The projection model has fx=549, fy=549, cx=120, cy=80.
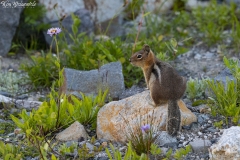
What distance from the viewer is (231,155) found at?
4.87m

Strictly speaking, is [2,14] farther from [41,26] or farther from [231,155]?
[231,155]

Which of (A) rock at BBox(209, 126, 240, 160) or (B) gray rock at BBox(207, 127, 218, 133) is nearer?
(A) rock at BBox(209, 126, 240, 160)

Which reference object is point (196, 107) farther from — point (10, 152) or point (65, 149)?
point (10, 152)

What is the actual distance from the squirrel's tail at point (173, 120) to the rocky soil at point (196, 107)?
0.11 metres

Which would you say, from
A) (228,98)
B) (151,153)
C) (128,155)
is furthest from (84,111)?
(228,98)

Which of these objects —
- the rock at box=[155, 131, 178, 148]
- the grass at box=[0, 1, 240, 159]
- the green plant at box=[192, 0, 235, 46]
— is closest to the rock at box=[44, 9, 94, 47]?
the grass at box=[0, 1, 240, 159]

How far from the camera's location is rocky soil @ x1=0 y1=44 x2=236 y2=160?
5.52m

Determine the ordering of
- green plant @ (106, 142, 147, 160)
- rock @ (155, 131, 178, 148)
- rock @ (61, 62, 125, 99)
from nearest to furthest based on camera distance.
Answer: green plant @ (106, 142, 147, 160)
rock @ (155, 131, 178, 148)
rock @ (61, 62, 125, 99)

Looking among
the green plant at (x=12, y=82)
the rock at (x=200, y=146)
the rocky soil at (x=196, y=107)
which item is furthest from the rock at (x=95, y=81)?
the rock at (x=200, y=146)

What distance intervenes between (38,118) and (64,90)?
1.62 metres

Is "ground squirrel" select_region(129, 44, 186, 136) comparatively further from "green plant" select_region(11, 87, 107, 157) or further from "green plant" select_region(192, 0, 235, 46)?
"green plant" select_region(192, 0, 235, 46)

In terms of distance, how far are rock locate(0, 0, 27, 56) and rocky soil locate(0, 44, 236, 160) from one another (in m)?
0.25

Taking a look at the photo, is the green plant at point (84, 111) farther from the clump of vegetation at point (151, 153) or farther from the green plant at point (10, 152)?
the clump of vegetation at point (151, 153)

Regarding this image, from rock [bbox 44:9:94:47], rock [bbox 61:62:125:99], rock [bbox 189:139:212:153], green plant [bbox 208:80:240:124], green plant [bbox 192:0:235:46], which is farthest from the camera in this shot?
rock [bbox 44:9:94:47]
